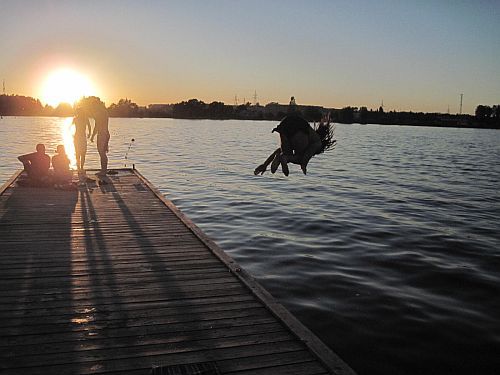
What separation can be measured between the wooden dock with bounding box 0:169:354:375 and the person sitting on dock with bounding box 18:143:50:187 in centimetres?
535

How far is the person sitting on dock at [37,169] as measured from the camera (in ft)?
49.8

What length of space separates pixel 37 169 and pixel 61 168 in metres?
0.80

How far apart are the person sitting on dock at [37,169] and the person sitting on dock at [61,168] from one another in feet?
0.94

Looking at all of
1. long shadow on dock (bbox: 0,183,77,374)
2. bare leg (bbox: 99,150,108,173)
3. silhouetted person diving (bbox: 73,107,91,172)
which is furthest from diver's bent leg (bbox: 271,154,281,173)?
bare leg (bbox: 99,150,108,173)

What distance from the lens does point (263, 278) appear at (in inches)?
415

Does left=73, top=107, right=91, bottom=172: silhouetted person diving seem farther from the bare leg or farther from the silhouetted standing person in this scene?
the bare leg

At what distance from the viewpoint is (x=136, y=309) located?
6.00m

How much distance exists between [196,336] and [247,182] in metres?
21.5

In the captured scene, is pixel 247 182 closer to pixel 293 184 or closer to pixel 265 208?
pixel 293 184

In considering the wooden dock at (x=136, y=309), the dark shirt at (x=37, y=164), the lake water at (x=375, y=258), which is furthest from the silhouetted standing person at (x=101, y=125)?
the wooden dock at (x=136, y=309)

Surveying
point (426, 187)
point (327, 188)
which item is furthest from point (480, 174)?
point (327, 188)

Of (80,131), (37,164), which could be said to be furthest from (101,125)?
(37,164)

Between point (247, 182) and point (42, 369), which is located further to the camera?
point (247, 182)

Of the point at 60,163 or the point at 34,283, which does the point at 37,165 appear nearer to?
the point at 60,163
